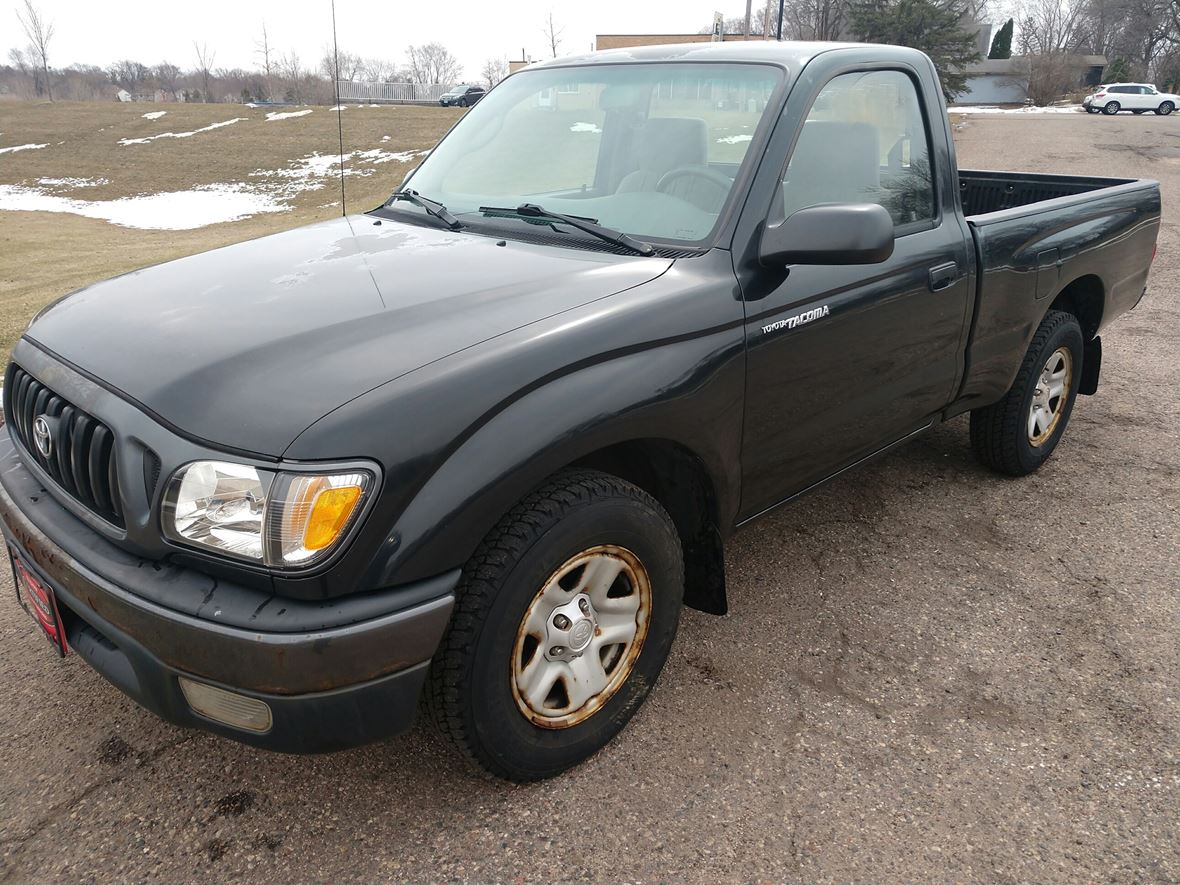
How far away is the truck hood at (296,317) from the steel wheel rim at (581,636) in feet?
2.11

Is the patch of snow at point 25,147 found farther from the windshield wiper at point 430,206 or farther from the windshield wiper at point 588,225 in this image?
the windshield wiper at point 588,225

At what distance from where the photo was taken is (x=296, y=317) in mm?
2131

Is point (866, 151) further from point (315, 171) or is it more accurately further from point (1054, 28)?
point (1054, 28)

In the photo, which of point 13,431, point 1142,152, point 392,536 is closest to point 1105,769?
point 392,536

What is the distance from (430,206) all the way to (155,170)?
23.9m

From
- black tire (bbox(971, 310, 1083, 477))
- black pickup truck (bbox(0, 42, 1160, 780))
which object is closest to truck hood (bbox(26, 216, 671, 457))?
black pickup truck (bbox(0, 42, 1160, 780))

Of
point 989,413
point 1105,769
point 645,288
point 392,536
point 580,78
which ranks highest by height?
point 580,78

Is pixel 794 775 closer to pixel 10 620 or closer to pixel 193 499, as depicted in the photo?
pixel 193 499

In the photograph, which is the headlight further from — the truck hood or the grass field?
the grass field

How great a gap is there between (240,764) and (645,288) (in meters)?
1.68

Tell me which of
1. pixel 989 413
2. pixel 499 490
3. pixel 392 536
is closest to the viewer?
pixel 392 536

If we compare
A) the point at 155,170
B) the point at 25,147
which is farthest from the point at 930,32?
the point at 25,147

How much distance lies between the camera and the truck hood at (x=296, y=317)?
1.84 m

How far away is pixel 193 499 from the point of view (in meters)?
1.79
